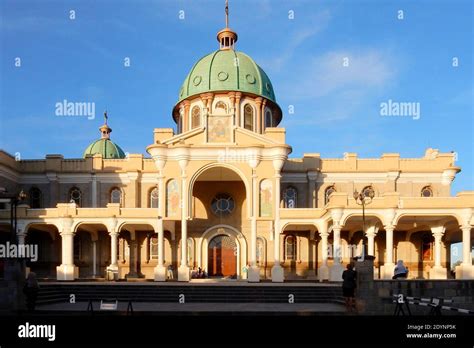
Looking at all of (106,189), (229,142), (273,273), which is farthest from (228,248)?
(106,189)

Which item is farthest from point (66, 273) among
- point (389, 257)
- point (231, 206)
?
point (389, 257)

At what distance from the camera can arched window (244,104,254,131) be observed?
3943cm

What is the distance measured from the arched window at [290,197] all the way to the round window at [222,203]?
4.57m

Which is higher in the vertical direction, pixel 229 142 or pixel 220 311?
pixel 229 142

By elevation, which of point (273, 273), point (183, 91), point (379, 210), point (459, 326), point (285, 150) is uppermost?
point (183, 91)

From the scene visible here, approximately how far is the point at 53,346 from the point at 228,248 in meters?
24.8

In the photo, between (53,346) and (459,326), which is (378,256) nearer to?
(459,326)

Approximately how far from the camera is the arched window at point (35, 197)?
36938mm

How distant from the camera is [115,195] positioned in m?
37.1

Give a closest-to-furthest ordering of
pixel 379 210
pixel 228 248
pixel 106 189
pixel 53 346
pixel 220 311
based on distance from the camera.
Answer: pixel 53 346
pixel 220 311
pixel 379 210
pixel 228 248
pixel 106 189

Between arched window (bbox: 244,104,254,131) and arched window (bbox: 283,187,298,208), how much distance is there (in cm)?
678

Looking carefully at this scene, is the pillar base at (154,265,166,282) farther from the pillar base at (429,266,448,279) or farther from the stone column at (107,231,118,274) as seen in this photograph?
the pillar base at (429,266,448,279)

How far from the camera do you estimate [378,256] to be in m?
35.6

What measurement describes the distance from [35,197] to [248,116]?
63.4ft
